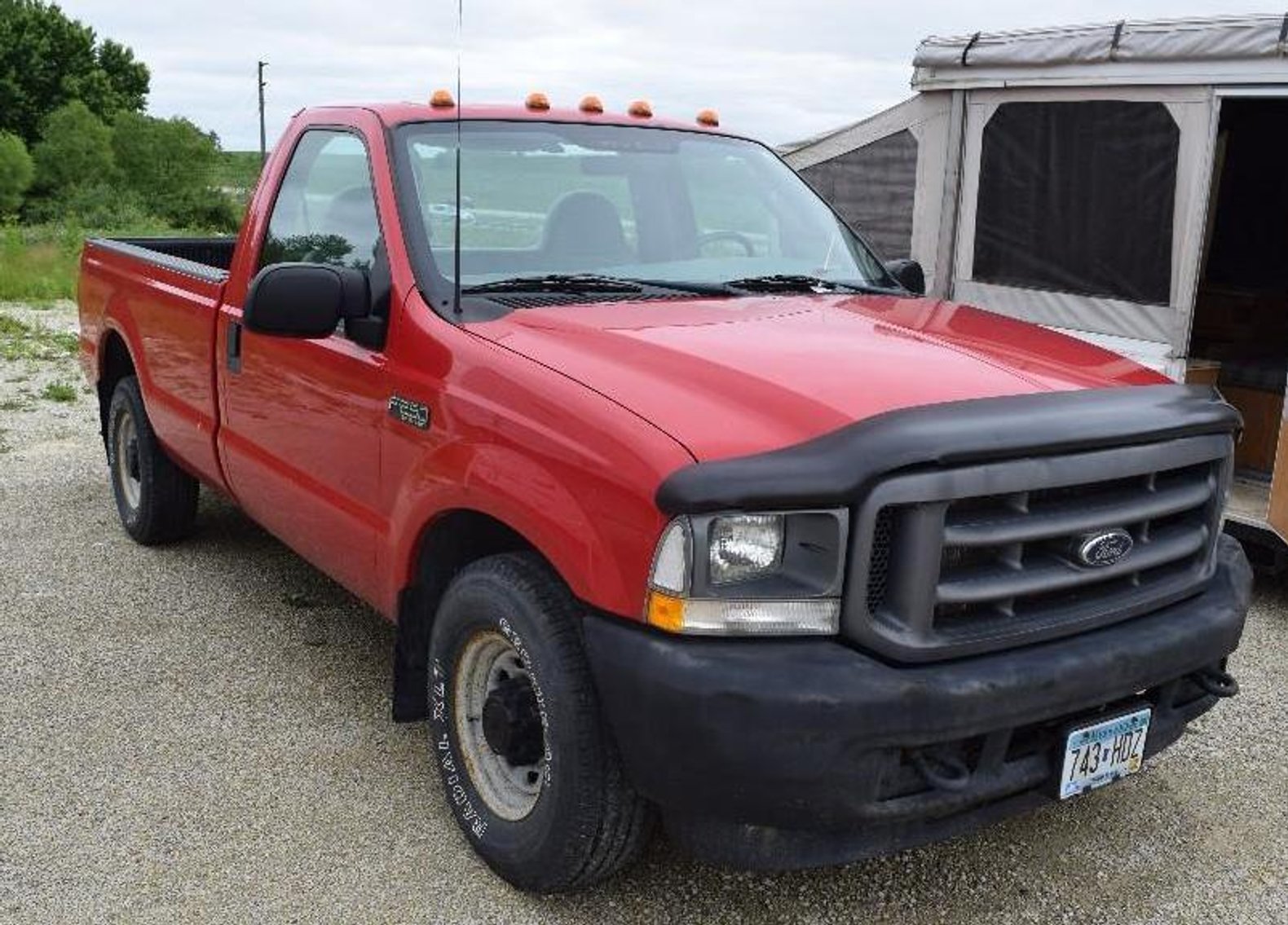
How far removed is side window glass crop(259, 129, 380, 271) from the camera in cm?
381

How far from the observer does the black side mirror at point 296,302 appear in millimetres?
3330

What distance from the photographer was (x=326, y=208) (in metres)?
4.11

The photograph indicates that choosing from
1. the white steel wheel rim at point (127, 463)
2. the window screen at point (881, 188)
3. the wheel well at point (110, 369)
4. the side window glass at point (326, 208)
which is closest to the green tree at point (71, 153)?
the window screen at point (881, 188)

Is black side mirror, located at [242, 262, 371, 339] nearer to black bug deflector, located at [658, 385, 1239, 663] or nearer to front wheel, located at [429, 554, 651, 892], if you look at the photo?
front wheel, located at [429, 554, 651, 892]

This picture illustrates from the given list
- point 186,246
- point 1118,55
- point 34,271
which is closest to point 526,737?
point 186,246

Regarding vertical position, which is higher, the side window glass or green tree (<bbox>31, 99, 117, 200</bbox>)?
green tree (<bbox>31, 99, 117, 200</bbox>)

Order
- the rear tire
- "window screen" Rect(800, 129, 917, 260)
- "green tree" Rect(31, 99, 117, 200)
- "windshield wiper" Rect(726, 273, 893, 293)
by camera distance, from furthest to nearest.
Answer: "green tree" Rect(31, 99, 117, 200) < "window screen" Rect(800, 129, 917, 260) < the rear tire < "windshield wiper" Rect(726, 273, 893, 293)

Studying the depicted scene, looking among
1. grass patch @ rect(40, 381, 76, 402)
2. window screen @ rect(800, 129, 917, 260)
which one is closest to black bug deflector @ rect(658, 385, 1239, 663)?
window screen @ rect(800, 129, 917, 260)

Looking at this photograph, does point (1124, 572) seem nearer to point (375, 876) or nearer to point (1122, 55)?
point (375, 876)

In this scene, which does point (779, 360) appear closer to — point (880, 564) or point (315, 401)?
point (880, 564)

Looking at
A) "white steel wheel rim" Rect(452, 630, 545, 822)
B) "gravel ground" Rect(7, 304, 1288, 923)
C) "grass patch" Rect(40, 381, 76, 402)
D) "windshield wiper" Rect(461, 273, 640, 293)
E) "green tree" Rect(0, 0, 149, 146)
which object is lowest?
"gravel ground" Rect(7, 304, 1288, 923)

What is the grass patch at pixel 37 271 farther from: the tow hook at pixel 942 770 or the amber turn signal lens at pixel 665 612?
the tow hook at pixel 942 770

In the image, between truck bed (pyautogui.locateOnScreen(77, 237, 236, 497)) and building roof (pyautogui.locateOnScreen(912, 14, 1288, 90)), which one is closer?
truck bed (pyautogui.locateOnScreen(77, 237, 236, 497))

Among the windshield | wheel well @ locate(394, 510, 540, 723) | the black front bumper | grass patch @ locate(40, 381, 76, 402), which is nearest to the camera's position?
the black front bumper
